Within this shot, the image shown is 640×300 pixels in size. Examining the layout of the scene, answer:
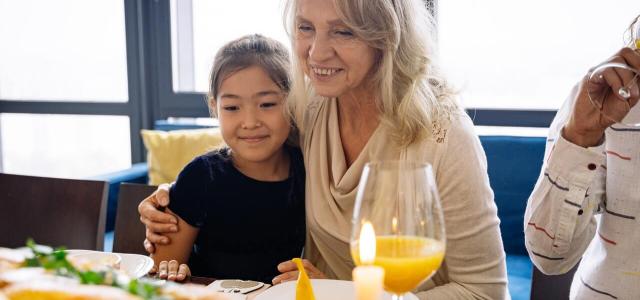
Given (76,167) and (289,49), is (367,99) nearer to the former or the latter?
(289,49)

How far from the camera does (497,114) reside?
3336 mm

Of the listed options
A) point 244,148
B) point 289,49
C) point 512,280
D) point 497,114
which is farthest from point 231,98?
point 497,114

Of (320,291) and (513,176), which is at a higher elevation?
(320,291)

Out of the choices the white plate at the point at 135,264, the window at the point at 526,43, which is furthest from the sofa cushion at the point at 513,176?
the white plate at the point at 135,264

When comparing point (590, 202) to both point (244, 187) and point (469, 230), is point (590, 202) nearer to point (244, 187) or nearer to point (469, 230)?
point (469, 230)

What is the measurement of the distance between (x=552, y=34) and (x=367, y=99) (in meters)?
2.01

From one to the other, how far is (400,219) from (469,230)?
71cm

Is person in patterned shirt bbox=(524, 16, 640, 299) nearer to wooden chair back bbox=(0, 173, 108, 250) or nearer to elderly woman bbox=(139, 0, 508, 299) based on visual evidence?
elderly woman bbox=(139, 0, 508, 299)

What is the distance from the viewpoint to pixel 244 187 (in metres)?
1.65

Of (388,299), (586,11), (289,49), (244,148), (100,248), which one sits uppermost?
(586,11)

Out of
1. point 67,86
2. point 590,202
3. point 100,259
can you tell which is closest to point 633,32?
point 590,202

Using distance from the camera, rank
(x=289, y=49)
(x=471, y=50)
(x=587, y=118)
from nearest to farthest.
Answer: (x=587, y=118), (x=289, y=49), (x=471, y=50)

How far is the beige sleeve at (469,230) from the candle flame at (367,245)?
69 cm

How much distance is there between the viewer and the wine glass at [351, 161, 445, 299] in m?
0.72
